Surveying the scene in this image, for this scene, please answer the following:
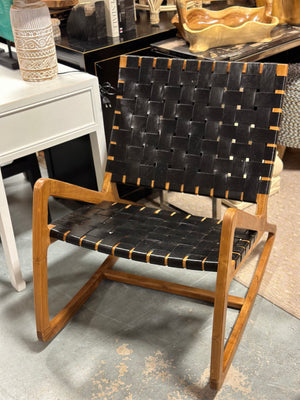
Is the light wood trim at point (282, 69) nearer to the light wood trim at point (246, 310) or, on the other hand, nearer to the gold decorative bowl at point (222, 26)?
the gold decorative bowl at point (222, 26)

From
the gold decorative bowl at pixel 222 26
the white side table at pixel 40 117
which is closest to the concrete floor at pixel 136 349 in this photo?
the white side table at pixel 40 117

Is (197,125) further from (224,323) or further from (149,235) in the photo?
(224,323)

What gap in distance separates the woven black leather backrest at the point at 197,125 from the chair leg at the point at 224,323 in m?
0.31

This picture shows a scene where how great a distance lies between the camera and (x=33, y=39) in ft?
5.39

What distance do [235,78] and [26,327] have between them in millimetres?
1058

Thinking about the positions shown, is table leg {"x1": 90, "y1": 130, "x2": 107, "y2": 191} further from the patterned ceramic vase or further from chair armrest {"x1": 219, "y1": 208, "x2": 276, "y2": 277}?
chair armrest {"x1": 219, "y1": 208, "x2": 276, "y2": 277}

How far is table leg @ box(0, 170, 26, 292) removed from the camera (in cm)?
164

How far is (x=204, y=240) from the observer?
55.7 inches

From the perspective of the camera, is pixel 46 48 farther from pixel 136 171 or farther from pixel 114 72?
pixel 136 171

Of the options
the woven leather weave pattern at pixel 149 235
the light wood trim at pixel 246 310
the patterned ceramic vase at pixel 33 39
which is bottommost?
the light wood trim at pixel 246 310

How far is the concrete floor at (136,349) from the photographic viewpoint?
1396mm

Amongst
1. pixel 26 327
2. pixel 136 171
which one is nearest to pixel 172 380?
pixel 26 327

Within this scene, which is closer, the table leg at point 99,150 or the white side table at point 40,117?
the white side table at point 40,117

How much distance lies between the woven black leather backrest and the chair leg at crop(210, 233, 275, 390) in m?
0.31
